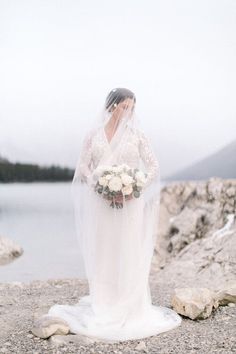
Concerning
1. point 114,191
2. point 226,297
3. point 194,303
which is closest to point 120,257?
point 114,191

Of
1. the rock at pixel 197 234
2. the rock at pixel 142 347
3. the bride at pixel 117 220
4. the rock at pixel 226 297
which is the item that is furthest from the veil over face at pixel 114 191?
the rock at pixel 197 234

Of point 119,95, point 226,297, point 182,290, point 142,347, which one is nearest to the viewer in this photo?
point 142,347

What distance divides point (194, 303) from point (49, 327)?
1.94 meters

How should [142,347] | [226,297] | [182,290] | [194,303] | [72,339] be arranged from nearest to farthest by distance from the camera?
1. [142,347]
2. [72,339]
3. [194,303]
4. [182,290]
5. [226,297]

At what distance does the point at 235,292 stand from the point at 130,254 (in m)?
1.98

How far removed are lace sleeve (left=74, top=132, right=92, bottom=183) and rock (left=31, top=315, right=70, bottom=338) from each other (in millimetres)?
1667

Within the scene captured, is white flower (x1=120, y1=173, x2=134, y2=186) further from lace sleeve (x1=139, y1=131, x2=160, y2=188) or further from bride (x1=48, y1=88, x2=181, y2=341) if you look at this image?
lace sleeve (x1=139, y1=131, x2=160, y2=188)

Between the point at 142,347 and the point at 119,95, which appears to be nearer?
the point at 142,347

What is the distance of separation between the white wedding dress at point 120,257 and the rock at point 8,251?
1123cm

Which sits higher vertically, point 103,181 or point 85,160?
point 85,160

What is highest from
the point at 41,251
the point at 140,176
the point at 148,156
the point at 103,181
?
the point at 148,156

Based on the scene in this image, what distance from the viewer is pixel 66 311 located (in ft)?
21.6

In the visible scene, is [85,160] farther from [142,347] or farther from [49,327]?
[142,347]

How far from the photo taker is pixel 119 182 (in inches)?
231
